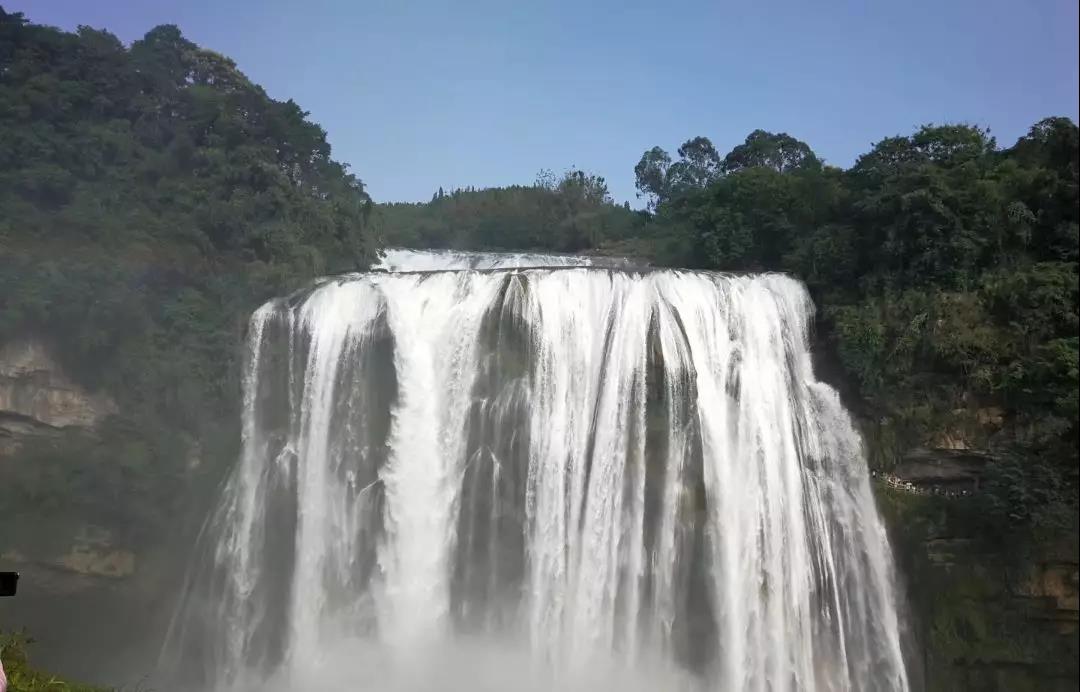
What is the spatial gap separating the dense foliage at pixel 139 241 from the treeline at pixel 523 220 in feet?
35.0

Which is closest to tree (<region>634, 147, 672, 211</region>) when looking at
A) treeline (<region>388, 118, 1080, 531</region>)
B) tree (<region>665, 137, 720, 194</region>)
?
tree (<region>665, 137, 720, 194</region>)

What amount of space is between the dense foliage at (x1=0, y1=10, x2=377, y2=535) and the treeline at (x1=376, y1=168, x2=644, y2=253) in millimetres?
10661

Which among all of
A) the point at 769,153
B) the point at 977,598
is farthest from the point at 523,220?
the point at 977,598

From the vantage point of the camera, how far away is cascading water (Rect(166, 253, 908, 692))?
14422 millimetres

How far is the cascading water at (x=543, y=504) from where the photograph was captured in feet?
47.3

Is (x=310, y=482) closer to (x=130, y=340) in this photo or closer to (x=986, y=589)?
(x=130, y=340)

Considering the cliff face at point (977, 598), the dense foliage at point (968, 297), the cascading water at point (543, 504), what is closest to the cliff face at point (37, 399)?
the cascading water at point (543, 504)

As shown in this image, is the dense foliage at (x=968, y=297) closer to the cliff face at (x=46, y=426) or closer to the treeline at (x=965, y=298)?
the treeline at (x=965, y=298)

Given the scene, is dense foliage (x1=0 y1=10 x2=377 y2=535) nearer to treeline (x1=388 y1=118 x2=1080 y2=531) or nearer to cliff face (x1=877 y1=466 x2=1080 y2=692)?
treeline (x1=388 y1=118 x2=1080 y2=531)

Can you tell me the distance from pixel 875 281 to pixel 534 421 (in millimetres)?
7918

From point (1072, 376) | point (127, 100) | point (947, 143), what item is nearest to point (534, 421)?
point (1072, 376)

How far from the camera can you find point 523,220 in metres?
33.6

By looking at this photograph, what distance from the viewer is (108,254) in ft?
56.9

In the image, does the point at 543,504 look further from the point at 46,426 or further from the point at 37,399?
the point at 37,399
